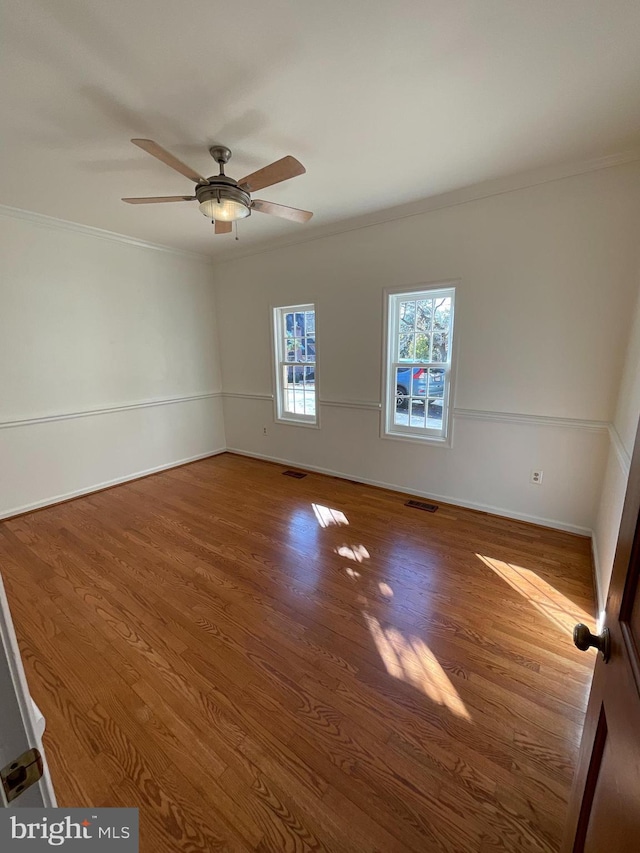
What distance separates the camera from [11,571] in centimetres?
243

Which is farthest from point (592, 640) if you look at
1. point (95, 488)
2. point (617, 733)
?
point (95, 488)

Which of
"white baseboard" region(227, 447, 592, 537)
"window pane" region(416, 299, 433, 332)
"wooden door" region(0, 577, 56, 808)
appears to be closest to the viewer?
"wooden door" region(0, 577, 56, 808)

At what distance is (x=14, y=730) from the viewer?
515mm

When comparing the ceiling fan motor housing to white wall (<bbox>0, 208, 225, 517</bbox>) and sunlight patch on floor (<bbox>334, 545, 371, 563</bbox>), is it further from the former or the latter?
sunlight patch on floor (<bbox>334, 545, 371, 563</bbox>)

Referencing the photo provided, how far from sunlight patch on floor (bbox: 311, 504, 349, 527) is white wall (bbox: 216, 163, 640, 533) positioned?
0.75 metres

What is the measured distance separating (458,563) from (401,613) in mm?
691

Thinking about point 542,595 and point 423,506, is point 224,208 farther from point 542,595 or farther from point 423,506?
point 542,595

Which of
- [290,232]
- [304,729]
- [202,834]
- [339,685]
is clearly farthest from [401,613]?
[290,232]

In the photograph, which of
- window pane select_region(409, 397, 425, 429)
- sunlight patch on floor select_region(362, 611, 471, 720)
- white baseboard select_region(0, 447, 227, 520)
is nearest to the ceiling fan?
window pane select_region(409, 397, 425, 429)

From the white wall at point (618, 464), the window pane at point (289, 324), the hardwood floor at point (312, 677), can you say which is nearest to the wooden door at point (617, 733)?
the hardwood floor at point (312, 677)

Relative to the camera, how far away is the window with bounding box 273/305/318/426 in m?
4.15

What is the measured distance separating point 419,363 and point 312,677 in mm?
2687

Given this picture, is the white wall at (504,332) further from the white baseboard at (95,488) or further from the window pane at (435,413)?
the white baseboard at (95,488)

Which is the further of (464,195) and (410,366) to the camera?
(410,366)
